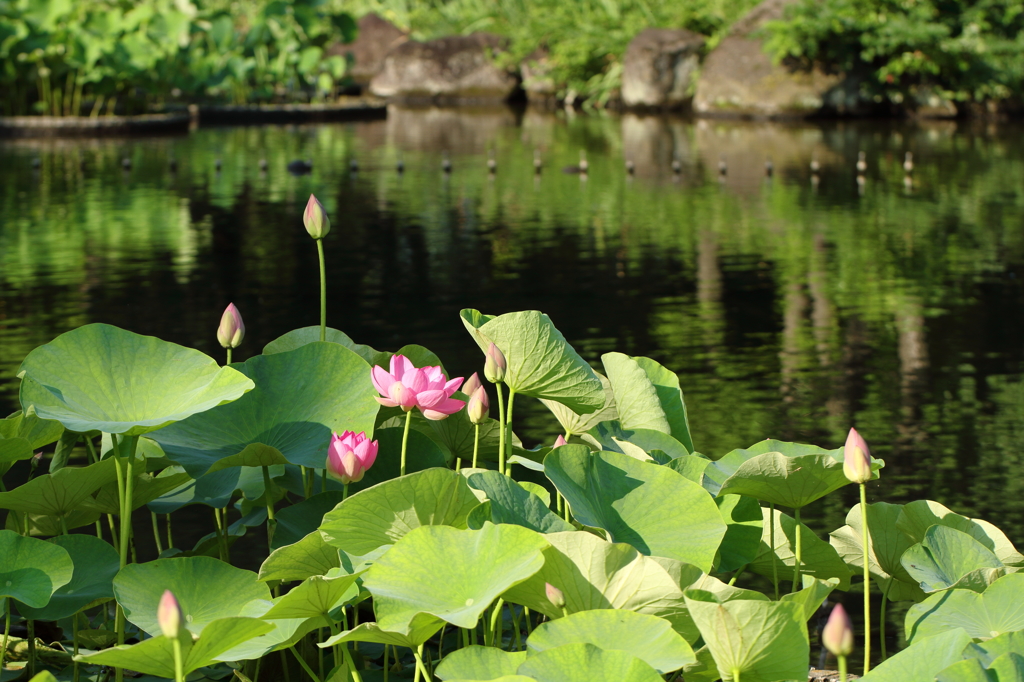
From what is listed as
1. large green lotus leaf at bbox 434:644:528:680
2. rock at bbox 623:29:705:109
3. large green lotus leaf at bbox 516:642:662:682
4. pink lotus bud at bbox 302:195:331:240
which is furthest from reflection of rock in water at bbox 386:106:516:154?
large green lotus leaf at bbox 516:642:662:682

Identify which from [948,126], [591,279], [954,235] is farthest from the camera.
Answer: [948,126]

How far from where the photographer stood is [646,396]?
2289mm

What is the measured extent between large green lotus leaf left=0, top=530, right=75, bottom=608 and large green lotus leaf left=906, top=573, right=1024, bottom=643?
1210mm

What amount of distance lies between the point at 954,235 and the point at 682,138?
10022mm

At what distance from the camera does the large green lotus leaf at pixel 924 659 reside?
140 cm

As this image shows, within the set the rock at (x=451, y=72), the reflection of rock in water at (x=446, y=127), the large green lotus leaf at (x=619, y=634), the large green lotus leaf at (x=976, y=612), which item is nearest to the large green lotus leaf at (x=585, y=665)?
the large green lotus leaf at (x=619, y=634)

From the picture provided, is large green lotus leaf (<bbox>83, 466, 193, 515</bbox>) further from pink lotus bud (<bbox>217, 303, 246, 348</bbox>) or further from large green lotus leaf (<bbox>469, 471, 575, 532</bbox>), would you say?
large green lotus leaf (<bbox>469, 471, 575, 532</bbox>)

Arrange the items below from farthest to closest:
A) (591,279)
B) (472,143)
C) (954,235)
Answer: (472,143) < (954,235) < (591,279)

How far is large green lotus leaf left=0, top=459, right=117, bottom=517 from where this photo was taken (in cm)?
190

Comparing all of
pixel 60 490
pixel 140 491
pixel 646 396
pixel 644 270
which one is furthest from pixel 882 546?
pixel 644 270

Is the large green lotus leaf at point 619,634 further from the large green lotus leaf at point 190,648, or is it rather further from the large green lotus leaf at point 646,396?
the large green lotus leaf at point 646,396

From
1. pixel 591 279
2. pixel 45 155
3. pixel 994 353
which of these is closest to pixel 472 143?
pixel 45 155

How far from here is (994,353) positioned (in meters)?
6.69

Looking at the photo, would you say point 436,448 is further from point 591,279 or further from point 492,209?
point 492,209
